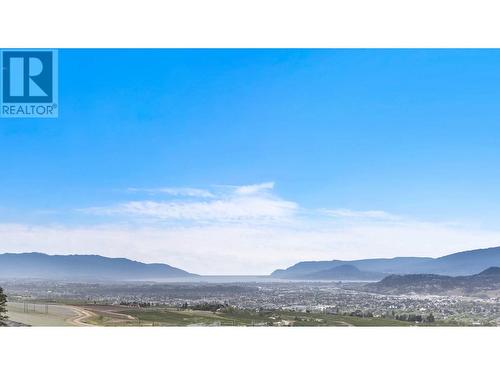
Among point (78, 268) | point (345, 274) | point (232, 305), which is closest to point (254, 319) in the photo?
point (232, 305)

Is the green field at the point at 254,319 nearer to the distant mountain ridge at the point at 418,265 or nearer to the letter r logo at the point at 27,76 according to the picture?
the distant mountain ridge at the point at 418,265

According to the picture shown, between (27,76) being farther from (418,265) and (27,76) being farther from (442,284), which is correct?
(442,284)

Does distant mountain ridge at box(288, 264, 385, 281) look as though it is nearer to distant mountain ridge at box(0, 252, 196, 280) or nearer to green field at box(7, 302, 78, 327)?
distant mountain ridge at box(0, 252, 196, 280)

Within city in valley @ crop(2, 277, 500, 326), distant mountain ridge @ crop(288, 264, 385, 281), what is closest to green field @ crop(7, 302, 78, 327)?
city in valley @ crop(2, 277, 500, 326)
